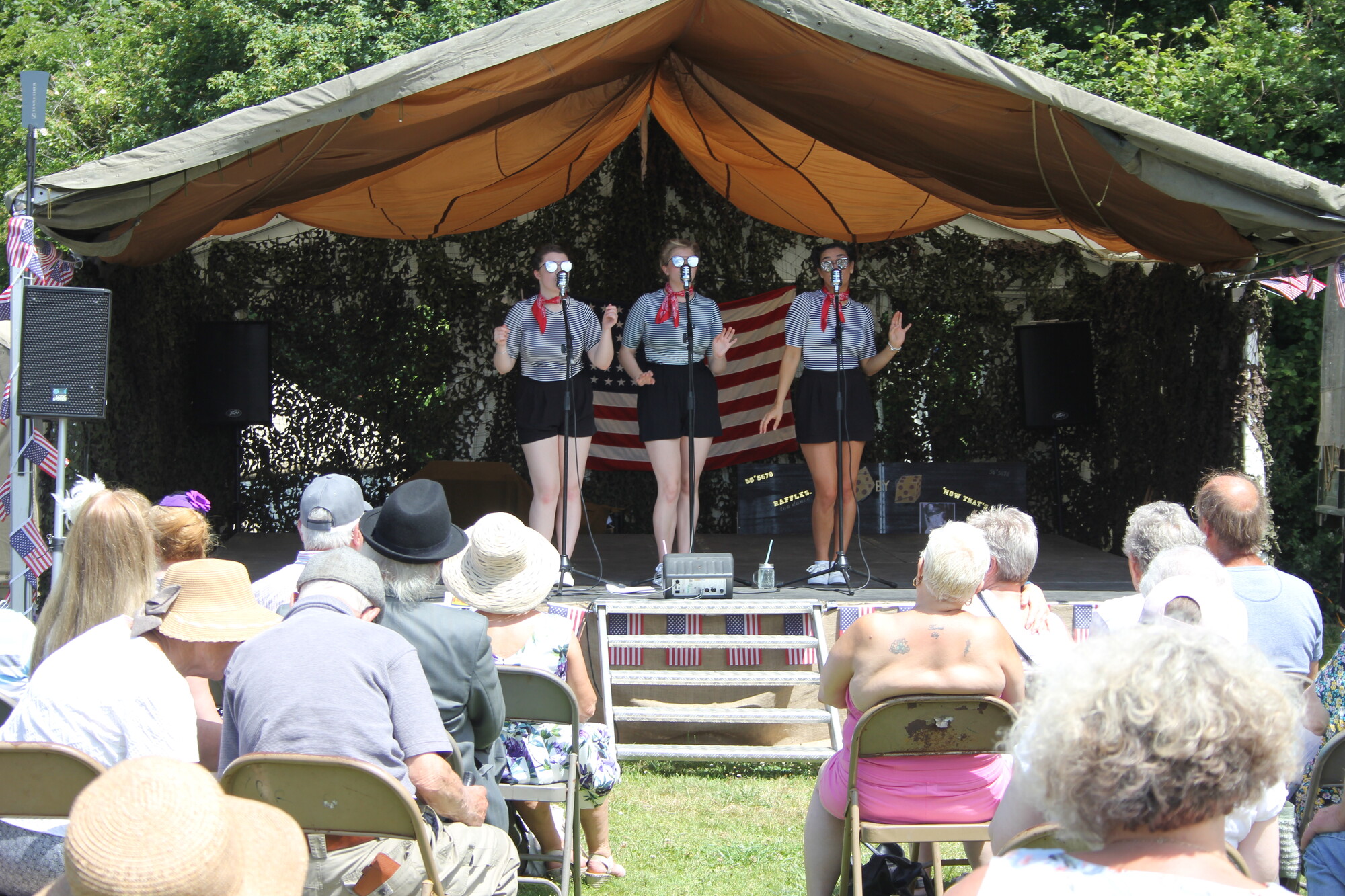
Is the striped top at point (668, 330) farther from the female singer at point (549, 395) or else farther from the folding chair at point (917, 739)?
the folding chair at point (917, 739)

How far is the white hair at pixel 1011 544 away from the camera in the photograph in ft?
10.2

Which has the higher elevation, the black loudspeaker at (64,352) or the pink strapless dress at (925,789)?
the black loudspeaker at (64,352)

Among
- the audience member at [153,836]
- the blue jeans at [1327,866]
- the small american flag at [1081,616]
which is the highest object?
the audience member at [153,836]

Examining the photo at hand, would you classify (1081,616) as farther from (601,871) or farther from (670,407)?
(601,871)

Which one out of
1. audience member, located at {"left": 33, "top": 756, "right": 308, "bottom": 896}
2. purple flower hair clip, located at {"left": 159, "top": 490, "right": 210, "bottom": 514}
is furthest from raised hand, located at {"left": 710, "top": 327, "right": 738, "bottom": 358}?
audience member, located at {"left": 33, "top": 756, "right": 308, "bottom": 896}

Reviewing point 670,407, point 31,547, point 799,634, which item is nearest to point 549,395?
point 670,407

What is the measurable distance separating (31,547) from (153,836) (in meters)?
3.76

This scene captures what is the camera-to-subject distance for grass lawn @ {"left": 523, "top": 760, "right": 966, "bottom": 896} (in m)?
3.32

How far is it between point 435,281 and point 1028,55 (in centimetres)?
609

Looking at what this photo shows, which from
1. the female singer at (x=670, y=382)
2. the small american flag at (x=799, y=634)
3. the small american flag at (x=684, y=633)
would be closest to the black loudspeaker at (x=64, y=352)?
the female singer at (x=670, y=382)

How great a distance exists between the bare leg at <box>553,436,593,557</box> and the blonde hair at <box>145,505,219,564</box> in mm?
2230

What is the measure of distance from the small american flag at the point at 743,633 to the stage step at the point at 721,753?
45cm

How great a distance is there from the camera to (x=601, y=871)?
3303 millimetres

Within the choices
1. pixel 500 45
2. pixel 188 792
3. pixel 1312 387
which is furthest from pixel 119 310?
pixel 1312 387
